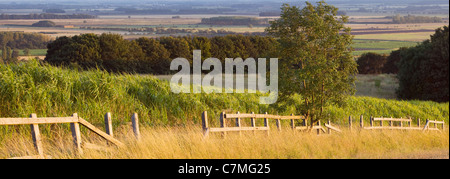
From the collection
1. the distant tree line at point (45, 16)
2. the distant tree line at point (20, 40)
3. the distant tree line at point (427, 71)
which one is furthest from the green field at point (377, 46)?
the distant tree line at point (20, 40)

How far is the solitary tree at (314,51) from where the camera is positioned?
19.3 m

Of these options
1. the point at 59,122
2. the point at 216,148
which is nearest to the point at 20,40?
the point at 216,148

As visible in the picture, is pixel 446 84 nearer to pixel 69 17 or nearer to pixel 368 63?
pixel 368 63

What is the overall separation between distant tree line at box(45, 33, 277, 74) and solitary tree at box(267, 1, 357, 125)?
36770mm

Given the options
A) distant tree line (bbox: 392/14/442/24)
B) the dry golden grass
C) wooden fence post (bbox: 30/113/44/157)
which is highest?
wooden fence post (bbox: 30/113/44/157)

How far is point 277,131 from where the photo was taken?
18344 mm

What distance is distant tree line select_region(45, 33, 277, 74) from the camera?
211 feet

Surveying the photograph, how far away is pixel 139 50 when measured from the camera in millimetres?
74125

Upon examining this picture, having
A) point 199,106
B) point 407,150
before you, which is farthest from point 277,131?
point 199,106

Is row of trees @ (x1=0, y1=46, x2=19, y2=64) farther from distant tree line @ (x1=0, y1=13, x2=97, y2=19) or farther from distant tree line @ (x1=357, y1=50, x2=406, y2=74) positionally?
distant tree line @ (x1=357, y1=50, x2=406, y2=74)

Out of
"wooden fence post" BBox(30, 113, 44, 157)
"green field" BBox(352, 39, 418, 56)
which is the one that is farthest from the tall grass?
"green field" BBox(352, 39, 418, 56)

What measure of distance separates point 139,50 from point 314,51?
56695 mm

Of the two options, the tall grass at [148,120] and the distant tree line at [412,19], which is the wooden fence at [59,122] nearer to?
the tall grass at [148,120]
